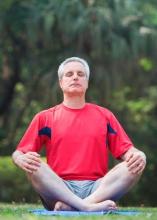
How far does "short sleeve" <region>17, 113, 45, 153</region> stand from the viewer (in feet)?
23.4

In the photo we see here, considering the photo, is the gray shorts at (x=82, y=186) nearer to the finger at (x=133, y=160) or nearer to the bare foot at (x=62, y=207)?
the bare foot at (x=62, y=207)

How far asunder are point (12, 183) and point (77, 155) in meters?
12.2

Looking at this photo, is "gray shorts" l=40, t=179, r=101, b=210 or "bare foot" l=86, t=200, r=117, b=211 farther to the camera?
"gray shorts" l=40, t=179, r=101, b=210

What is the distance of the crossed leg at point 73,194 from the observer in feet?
22.5

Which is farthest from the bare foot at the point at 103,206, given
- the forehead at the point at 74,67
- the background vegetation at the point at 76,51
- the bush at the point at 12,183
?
the background vegetation at the point at 76,51

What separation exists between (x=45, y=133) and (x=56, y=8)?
14.1 meters

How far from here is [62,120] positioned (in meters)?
7.25

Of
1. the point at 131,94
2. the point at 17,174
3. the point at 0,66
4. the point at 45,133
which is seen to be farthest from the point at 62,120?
the point at 131,94

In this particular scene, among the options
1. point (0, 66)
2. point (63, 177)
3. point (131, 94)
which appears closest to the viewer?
point (63, 177)

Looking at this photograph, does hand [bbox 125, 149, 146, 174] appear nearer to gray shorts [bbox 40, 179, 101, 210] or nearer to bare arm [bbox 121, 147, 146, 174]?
bare arm [bbox 121, 147, 146, 174]

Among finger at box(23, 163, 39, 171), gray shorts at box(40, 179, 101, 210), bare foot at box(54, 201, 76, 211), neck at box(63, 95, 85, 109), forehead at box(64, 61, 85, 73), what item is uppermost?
forehead at box(64, 61, 85, 73)

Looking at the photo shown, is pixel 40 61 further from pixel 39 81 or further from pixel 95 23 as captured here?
pixel 95 23

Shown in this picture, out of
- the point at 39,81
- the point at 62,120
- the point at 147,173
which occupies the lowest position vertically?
the point at 147,173

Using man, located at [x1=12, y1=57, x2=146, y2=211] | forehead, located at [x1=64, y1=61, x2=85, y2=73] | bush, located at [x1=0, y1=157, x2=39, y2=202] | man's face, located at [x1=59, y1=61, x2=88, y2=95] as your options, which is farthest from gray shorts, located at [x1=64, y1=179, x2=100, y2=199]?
bush, located at [x1=0, y1=157, x2=39, y2=202]
